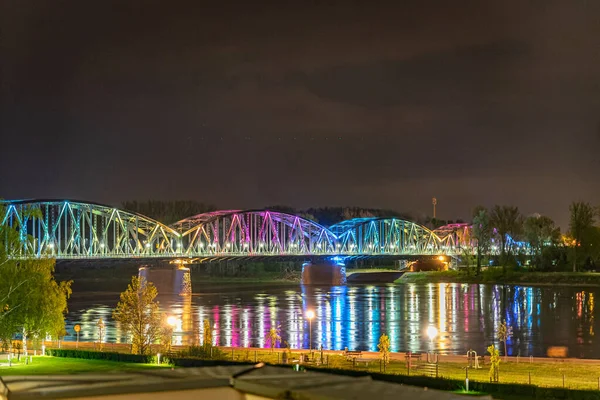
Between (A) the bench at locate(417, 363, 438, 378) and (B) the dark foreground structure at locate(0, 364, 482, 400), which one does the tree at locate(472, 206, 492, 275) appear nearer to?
(A) the bench at locate(417, 363, 438, 378)

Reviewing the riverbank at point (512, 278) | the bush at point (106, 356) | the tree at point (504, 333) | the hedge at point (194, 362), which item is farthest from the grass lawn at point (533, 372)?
the riverbank at point (512, 278)

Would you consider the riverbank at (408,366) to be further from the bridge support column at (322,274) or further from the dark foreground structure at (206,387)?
the bridge support column at (322,274)

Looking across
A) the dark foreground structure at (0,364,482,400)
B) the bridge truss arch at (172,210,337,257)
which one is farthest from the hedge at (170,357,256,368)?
the bridge truss arch at (172,210,337,257)

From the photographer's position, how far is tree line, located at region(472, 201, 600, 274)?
13112 centimetres

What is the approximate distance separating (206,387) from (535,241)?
125 metres

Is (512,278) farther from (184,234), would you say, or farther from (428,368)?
(428,368)

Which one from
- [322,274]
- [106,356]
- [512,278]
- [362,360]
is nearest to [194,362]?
[106,356]

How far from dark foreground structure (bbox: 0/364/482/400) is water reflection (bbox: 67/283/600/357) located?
116 feet

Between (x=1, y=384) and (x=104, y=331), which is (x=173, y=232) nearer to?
(x=104, y=331)

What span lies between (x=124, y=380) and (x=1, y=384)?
252 centimetres

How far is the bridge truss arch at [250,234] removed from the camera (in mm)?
148625

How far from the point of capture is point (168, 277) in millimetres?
128125

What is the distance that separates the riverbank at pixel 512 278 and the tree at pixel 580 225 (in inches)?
226

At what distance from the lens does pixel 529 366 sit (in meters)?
41.2
